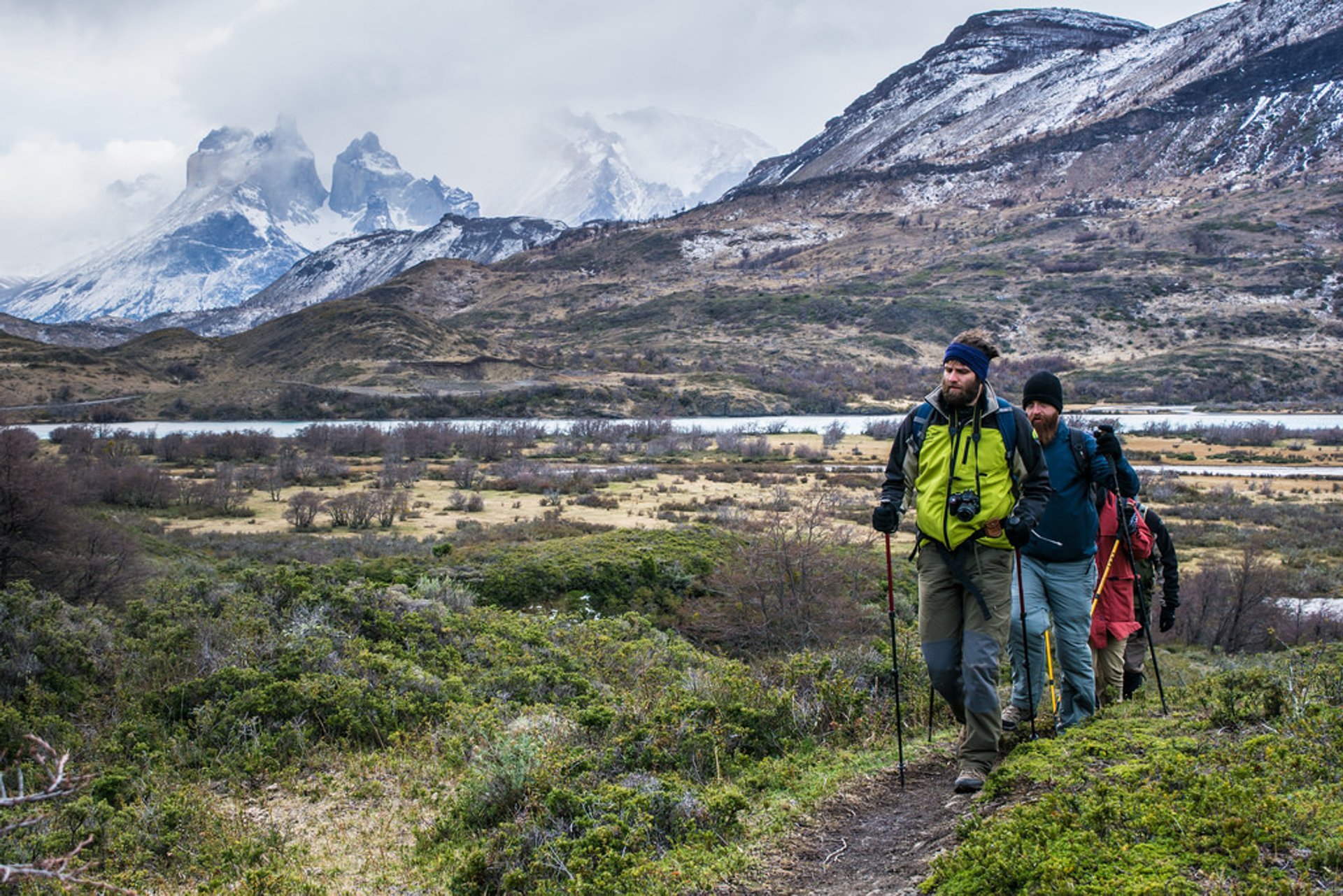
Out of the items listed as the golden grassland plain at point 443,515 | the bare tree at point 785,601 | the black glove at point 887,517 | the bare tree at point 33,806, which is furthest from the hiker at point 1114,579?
the bare tree at point 33,806

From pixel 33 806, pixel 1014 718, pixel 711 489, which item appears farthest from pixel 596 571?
pixel 711 489

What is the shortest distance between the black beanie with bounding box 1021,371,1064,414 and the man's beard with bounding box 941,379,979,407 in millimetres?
829

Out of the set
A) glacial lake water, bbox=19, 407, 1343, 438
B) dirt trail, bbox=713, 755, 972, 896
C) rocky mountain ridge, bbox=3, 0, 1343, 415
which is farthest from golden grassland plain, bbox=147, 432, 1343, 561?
rocky mountain ridge, bbox=3, 0, 1343, 415

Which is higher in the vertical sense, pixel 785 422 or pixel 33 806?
pixel 785 422

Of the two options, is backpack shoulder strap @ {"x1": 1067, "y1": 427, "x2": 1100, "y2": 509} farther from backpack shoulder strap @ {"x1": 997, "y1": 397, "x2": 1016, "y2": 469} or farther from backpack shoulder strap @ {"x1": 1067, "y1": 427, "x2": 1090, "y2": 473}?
backpack shoulder strap @ {"x1": 997, "y1": 397, "x2": 1016, "y2": 469}

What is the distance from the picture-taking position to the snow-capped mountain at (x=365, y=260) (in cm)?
16550

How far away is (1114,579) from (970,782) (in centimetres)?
188

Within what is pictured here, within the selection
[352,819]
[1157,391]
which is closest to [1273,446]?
[1157,391]

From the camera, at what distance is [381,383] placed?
58.5 metres

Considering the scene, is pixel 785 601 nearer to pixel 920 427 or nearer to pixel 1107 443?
pixel 1107 443

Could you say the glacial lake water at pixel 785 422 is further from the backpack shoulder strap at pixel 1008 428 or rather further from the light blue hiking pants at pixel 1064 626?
the backpack shoulder strap at pixel 1008 428

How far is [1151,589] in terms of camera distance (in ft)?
17.1

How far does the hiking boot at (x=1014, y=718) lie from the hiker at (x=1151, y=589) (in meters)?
0.97

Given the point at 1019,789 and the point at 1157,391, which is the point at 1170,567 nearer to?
the point at 1019,789
